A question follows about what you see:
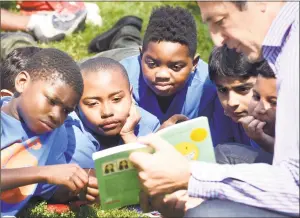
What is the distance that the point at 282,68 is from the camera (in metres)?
2.58

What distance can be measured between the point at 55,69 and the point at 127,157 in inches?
30.4

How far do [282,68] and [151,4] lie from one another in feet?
12.4

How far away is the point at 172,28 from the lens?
4230mm

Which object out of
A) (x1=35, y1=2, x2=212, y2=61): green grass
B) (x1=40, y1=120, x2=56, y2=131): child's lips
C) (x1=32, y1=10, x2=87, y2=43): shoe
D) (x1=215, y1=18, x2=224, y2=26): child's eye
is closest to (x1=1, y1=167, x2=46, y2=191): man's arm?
(x1=40, y1=120, x2=56, y2=131): child's lips

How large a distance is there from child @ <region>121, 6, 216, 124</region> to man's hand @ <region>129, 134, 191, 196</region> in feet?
4.76

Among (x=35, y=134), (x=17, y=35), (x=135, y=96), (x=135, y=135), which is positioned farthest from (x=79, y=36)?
(x=35, y=134)

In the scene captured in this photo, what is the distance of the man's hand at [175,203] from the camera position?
2830mm

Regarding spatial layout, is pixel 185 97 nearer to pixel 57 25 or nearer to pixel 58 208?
pixel 58 208

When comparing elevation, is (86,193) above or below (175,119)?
below

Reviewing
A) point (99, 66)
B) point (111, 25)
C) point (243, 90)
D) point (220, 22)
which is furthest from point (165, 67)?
Answer: point (111, 25)

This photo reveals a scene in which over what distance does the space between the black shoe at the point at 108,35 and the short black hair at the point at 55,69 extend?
2100mm

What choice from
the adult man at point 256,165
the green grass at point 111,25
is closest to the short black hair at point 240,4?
the adult man at point 256,165

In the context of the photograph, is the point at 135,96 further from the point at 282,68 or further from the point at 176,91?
the point at 282,68

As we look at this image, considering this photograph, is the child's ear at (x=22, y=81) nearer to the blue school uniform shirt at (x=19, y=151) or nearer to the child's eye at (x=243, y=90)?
the blue school uniform shirt at (x=19, y=151)
